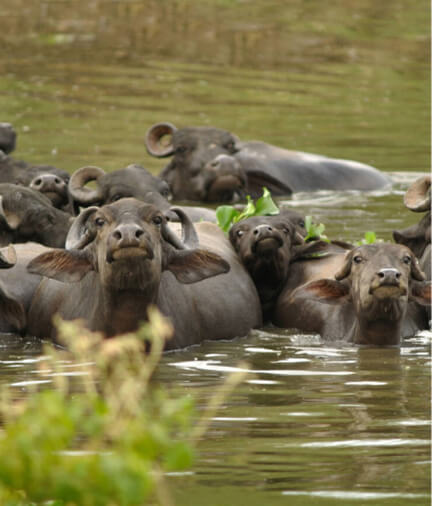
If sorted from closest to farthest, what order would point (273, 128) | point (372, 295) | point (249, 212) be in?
point (372, 295) < point (249, 212) < point (273, 128)

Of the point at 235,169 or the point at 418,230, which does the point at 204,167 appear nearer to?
the point at 235,169

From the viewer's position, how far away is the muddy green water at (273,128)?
256 inches

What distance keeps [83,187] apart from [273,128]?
13238 millimetres

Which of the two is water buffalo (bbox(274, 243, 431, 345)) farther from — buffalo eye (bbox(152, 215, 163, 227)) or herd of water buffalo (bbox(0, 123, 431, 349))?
buffalo eye (bbox(152, 215, 163, 227))

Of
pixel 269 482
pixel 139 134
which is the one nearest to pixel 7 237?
pixel 269 482

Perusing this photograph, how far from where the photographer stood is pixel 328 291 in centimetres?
993

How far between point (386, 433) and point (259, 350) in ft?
9.43

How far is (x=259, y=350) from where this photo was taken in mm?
9945

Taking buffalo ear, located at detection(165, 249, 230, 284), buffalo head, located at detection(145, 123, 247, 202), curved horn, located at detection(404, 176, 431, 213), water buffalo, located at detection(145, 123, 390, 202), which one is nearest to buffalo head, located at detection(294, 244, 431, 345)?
buffalo ear, located at detection(165, 249, 230, 284)

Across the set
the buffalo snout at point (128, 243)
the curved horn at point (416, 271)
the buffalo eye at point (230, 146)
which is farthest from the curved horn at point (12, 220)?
the buffalo eye at point (230, 146)

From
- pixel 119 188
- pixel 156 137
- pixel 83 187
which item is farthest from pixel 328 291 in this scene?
pixel 156 137

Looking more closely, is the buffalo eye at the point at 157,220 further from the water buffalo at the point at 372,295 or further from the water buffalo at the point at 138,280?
the water buffalo at the point at 372,295

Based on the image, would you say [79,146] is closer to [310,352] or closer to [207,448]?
[310,352]

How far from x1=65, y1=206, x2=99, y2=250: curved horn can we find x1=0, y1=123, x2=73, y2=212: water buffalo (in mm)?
2801
